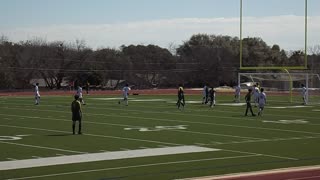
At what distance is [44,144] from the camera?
17156mm

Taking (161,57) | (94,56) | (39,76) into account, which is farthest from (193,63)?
(39,76)

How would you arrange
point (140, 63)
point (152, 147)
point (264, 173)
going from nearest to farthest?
point (264, 173) < point (152, 147) < point (140, 63)

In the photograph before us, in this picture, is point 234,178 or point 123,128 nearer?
point 234,178

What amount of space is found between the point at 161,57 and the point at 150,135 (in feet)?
321

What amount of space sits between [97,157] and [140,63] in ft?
333

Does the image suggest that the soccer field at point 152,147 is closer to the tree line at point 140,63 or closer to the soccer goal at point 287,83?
the soccer goal at point 287,83

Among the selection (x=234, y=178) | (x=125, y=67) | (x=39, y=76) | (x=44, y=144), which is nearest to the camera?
(x=234, y=178)

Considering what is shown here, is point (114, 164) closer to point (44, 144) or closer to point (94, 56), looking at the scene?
point (44, 144)

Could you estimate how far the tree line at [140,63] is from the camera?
9912 cm

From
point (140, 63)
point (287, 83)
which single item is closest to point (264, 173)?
point (287, 83)

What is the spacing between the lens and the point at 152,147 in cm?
1656

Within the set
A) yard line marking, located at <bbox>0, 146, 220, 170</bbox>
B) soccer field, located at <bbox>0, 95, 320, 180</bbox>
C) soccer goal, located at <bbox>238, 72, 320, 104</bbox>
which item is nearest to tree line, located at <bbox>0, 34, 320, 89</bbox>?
soccer goal, located at <bbox>238, 72, 320, 104</bbox>

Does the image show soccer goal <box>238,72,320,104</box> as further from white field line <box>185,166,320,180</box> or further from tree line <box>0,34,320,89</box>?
tree line <box>0,34,320,89</box>

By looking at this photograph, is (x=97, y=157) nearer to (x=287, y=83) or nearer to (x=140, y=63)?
(x=287, y=83)
